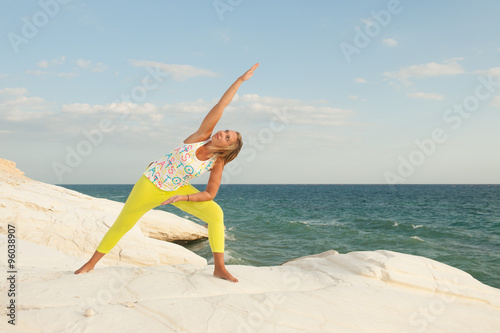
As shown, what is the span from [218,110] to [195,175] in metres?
0.93

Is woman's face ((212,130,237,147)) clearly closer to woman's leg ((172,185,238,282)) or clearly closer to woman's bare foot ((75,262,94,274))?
woman's leg ((172,185,238,282))

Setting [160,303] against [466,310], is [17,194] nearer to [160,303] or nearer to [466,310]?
[160,303]

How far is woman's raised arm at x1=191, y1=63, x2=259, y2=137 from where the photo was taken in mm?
4750

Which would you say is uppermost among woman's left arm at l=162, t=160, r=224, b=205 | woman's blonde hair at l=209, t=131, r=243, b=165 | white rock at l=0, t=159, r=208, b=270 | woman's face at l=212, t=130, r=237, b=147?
woman's face at l=212, t=130, r=237, b=147

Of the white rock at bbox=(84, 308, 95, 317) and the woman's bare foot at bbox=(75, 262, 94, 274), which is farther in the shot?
the woman's bare foot at bbox=(75, 262, 94, 274)

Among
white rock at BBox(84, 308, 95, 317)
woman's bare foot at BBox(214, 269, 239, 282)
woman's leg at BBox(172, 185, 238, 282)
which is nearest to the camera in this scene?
white rock at BBox(84, 308, 95, 317)

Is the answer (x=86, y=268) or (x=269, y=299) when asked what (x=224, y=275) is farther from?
(x=86, y=268)

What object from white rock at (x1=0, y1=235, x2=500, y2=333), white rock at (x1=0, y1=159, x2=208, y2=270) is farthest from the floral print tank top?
white rock at (x1=0, y1=159, x2=208, y2=270)

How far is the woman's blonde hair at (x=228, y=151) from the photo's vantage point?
458cm

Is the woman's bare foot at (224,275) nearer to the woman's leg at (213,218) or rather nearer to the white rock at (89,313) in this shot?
the woman's leg at (213,218)

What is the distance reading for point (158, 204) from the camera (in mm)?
4746

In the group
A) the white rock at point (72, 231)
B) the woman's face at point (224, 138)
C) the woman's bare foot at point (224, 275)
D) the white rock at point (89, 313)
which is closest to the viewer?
the white rock at point (89, 313)

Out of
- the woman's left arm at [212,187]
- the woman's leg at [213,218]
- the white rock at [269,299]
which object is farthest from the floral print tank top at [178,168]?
the white rock at [269,299]

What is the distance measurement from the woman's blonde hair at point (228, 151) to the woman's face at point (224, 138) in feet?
0.16
